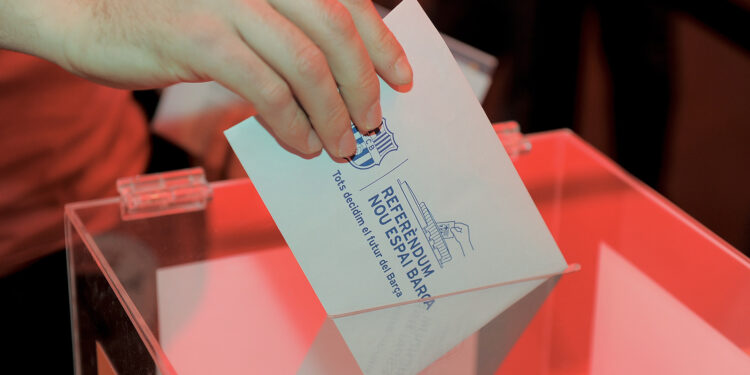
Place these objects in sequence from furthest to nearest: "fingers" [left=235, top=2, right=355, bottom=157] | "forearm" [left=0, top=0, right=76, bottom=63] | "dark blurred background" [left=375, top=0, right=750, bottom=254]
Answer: "dark blurred background" [left=375, top=0, right=750, bottom=254] → "forearm" [left=0, top=0, right=76, bottom=63] → "fingers" [left=235, top=2, right=355, bottom=157]

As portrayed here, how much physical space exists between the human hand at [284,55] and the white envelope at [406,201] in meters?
0.03

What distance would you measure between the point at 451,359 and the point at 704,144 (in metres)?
1.62

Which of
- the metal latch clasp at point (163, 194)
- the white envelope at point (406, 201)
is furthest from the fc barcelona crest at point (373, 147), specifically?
the metal latch clasp at point (163, 194)

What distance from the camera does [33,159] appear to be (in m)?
1.03

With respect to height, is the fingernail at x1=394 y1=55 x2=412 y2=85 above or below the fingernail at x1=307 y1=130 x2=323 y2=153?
above

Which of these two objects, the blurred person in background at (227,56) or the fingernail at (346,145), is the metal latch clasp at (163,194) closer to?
the blurred person in background at (227,56)

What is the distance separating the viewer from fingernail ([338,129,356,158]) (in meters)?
0.64

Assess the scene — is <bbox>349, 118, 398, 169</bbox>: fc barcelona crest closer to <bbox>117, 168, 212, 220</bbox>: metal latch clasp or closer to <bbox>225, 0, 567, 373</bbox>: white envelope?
<bbox>225, 0, 567, 373</bbox>: white envelope

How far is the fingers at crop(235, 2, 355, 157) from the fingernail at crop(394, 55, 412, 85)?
0.06 m

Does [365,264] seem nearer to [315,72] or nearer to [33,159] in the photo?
[315,72]

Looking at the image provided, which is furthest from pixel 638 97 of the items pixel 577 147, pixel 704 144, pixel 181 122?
pixel 181 122

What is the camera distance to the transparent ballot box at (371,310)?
70cm

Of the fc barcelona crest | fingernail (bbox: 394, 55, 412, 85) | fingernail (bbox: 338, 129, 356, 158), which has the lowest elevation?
the fc barcelona crest

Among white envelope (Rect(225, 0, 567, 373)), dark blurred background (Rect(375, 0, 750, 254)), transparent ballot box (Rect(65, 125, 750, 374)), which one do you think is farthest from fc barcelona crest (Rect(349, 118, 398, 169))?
dark blurred background (Rect(375, 0, 750, 254))
